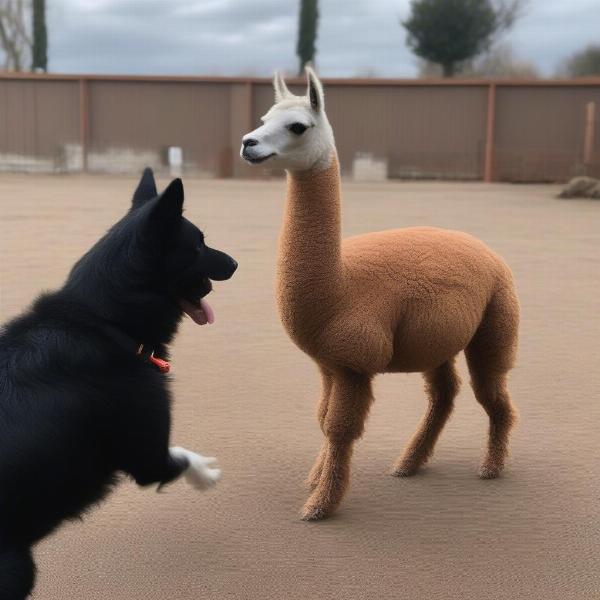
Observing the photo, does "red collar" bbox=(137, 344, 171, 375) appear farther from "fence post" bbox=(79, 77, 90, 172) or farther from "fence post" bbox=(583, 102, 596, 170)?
"fence post" bbox=(79, 77, 90, 172)

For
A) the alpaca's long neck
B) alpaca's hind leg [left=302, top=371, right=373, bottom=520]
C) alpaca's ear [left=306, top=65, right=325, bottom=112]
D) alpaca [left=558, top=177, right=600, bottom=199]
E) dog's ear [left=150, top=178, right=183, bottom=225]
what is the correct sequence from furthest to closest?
alpaca [left=558, top=177, right=600, bottom=199] < alpaca's hind leg [left=302, top=371, right=373, bottom=520] < the alpaca's long neck < alpaca's ear [left=306, top=65, right=325, bottom=112] < dog's ear [left=150, top=178, right=183, bottom=225]

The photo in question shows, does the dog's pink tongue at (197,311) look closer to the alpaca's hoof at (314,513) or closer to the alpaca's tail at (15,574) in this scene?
the alpaca's tail at (15,574)

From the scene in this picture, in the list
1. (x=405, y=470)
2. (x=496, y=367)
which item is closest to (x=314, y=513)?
(x=405, y=470)

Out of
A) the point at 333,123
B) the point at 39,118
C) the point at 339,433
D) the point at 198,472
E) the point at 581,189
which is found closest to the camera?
the point at 198,472

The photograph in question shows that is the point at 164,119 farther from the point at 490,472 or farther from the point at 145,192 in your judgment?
the point at 145,192

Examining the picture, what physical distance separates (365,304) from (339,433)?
592mm

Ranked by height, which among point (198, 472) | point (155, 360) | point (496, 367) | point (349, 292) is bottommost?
point (198, 472)

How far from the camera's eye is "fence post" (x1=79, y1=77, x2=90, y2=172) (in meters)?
26.8

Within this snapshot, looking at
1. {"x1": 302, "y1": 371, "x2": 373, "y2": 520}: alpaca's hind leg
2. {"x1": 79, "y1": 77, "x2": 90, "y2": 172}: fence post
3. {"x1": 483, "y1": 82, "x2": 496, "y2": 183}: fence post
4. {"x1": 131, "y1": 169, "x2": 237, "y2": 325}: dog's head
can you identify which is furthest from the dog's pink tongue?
{"x1": 79, "y1": 77, "x2": 90, "y2": 172}: fence post

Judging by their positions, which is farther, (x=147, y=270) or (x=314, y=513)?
(x=314, y=513)

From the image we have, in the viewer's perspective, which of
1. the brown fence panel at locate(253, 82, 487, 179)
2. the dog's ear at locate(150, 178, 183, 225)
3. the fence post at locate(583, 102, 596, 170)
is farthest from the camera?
the brown fence panel at locate(253, 82, 487, 179)

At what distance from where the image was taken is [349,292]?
339 centimetres

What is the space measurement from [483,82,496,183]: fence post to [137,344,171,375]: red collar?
80.5ft

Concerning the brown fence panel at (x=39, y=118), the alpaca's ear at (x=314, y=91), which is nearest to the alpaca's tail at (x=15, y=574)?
the alpaca's ear at (x=314, y=91)
